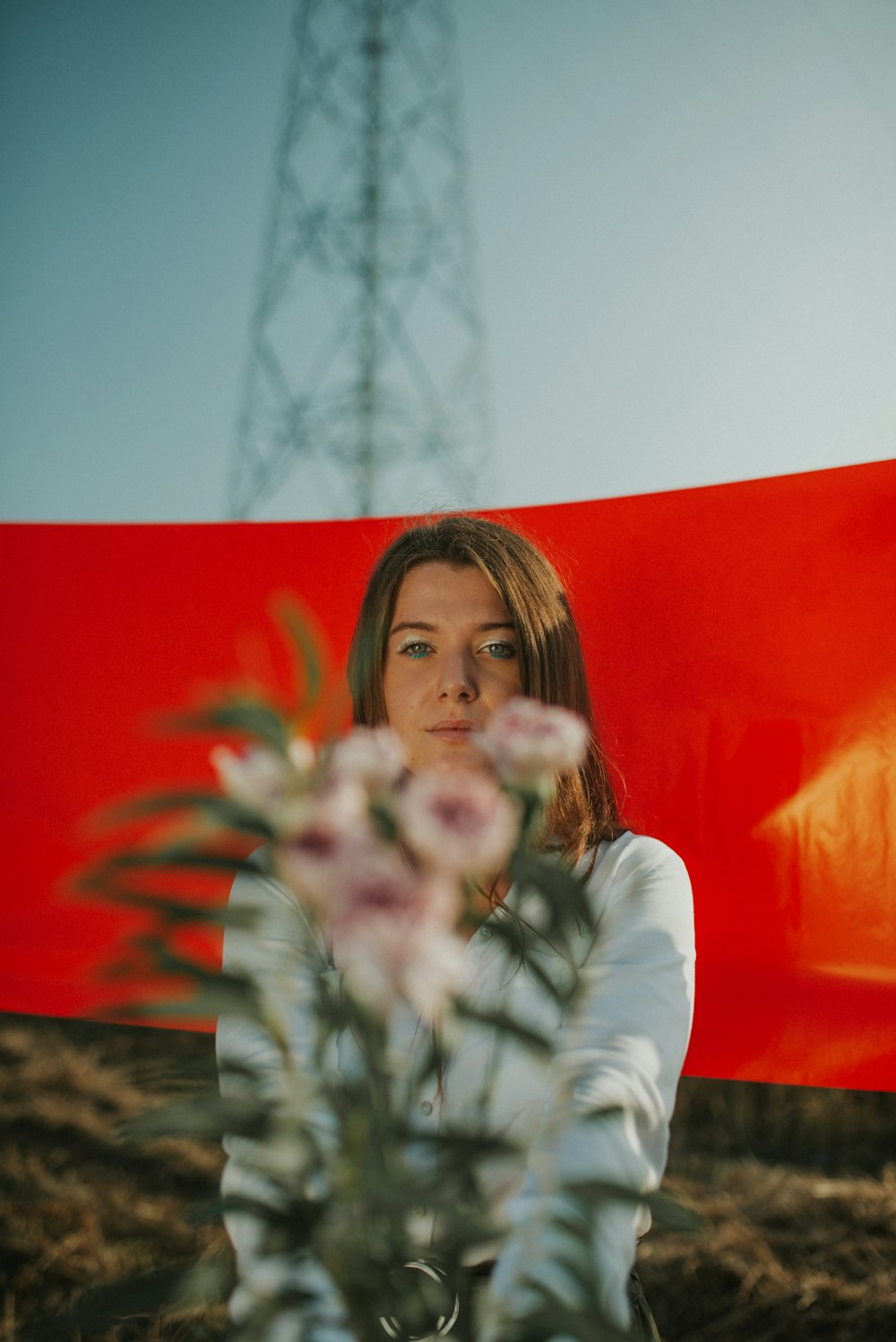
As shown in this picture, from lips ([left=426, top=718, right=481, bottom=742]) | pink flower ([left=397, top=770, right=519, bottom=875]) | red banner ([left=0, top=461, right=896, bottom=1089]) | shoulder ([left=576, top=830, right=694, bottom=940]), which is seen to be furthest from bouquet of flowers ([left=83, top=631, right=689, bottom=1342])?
red banner ([left=0, top=461, right=896, bottom=1089])

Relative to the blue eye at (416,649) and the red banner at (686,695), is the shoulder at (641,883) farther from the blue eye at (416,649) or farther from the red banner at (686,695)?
the red banner at (686,695)

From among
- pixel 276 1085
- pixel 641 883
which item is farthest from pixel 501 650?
pixel 276 1085

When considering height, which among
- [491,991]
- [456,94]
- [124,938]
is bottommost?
[491,991]

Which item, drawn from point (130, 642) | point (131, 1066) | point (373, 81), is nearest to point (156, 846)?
point (130, 642)

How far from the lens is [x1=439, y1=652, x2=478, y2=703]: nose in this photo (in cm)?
93

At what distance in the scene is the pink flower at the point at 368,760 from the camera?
1.11ft

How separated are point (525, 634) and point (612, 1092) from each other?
456 millimetres

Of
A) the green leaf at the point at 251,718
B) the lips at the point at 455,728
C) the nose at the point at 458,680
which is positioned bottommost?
the green leaf at the point at 251,718

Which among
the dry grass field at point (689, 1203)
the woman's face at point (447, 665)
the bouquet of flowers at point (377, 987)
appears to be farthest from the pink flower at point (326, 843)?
the dry grass field at point (689, 1203)

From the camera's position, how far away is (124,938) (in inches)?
13.6

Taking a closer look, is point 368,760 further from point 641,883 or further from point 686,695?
point 686,695

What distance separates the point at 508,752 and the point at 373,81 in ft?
18.0

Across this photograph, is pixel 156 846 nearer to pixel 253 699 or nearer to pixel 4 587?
pixel 253 699

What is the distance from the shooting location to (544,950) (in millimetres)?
714
